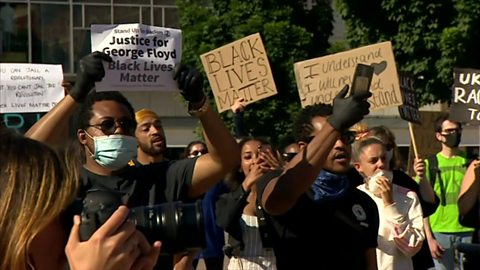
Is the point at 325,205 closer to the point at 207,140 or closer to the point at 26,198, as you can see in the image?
the point at 207,140

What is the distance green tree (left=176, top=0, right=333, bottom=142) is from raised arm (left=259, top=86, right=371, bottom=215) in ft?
54.2

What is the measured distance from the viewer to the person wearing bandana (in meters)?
8.62

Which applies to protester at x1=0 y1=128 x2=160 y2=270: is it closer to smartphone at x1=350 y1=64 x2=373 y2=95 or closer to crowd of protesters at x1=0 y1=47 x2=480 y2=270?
crowd of protesters at x1=0 y1=47 x2=480 y2=270

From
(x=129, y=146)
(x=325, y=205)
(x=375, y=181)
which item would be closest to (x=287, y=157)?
(x=375, y=181)

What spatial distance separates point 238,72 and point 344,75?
2.62 feet

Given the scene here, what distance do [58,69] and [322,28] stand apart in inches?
674

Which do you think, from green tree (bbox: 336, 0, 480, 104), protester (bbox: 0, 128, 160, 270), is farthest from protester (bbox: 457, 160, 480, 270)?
green tree (bbox: 336, 0, 480, 104)

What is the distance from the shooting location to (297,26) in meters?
21.7

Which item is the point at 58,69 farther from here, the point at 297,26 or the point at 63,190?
the point at 297,26

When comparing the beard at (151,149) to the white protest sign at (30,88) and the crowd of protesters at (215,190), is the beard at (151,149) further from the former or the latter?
the white protest sign at (30,88)

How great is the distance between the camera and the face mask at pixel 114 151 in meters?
3.91

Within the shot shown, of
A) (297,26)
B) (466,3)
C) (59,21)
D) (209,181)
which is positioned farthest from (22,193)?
(59,21)

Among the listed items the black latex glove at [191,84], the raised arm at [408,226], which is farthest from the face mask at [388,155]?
the black latex glove at [191,84]

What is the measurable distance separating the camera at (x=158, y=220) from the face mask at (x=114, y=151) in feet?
6.21
